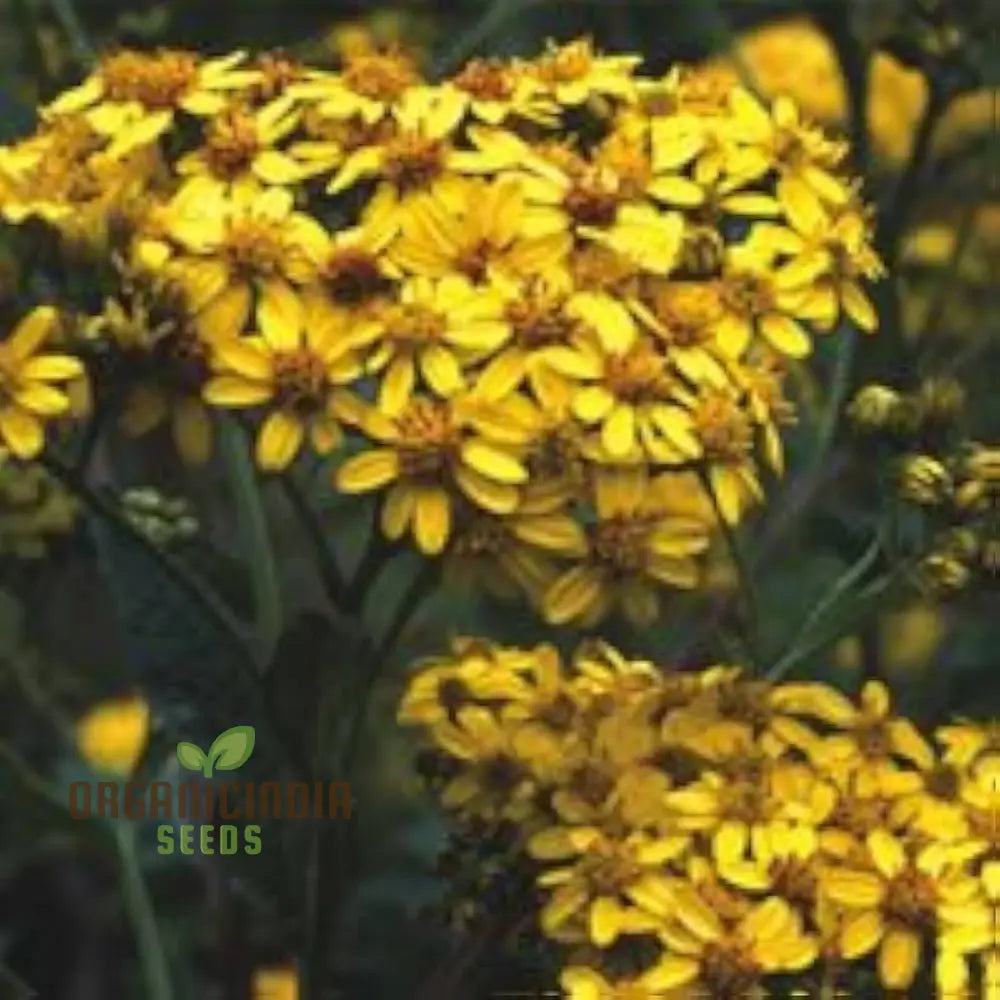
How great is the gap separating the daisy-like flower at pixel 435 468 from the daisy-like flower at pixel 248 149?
20 centimetres

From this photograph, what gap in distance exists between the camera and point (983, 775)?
91.1 inches

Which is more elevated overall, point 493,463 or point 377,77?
point 377,77

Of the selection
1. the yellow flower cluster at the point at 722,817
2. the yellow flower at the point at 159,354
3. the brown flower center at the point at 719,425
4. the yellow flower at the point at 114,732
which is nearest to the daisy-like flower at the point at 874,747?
the yellow flower cluster at the point at 722,817

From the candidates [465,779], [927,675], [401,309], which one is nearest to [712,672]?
[465,779]

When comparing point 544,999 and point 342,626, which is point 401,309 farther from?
point 544,999

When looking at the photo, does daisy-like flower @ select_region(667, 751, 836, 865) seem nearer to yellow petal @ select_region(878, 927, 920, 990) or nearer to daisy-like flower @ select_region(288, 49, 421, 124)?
yellow petal @ select_region(878, 927, 920, 990)

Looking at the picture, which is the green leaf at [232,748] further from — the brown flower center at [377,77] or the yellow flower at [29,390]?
the brown flower center at [377,77]

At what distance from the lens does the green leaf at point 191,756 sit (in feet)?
7.92

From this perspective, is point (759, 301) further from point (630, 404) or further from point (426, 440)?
point (426, 440)

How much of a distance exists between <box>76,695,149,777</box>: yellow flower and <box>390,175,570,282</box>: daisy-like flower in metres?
1.42

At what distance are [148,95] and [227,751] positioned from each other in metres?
0.43

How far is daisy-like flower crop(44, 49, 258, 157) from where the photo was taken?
7.56 feet

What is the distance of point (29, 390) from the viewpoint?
216cm

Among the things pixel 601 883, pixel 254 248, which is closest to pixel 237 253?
pixel 254 248
